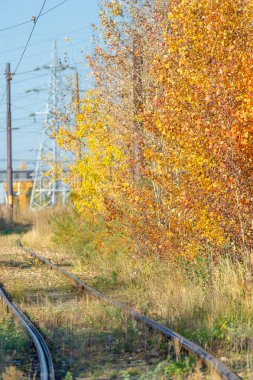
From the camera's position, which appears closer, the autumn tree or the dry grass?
the dry grass

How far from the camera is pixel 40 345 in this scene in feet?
32.8

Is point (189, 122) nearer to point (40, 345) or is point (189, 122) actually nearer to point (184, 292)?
point (184, 292)

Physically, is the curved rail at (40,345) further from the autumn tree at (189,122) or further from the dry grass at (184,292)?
the autumn tree at (189,122)

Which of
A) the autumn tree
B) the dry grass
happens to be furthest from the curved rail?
the autumn tree

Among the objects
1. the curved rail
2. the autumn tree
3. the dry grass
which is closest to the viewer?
the curved rail

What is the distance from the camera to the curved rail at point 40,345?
27.9ft

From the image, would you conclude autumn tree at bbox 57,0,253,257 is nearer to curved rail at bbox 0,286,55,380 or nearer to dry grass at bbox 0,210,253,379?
dry grass at bbox 0,210,253,379

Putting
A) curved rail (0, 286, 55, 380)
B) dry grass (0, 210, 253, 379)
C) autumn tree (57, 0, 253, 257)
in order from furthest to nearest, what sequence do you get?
autumn tree (57, 0, 253, 257) < dry grass (0, 210, 253, 379) < curved rail (0, 286, 55, 380)

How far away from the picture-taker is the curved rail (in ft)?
27.9

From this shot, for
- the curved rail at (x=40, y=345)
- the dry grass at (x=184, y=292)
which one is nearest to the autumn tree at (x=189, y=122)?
the dry grass at (x=184, y=292)

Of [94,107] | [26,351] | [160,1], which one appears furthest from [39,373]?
[94,107]

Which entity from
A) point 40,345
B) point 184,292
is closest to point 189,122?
point 184,292

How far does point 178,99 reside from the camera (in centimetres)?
1409

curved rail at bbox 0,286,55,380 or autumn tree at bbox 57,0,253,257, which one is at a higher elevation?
autumn tree at bbox 57,0,253,257
